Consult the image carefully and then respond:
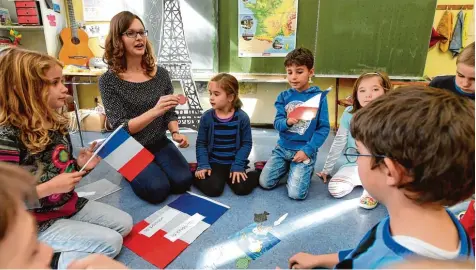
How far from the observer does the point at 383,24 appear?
3021mm

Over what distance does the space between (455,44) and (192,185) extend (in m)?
3.12

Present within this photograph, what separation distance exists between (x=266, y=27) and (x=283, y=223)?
233cm

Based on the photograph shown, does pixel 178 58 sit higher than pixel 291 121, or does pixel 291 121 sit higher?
pixel 178 58

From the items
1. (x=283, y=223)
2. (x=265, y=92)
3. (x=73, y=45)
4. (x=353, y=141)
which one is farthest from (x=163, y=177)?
(x=73, y=45)

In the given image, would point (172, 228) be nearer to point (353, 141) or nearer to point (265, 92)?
point (353, 141)

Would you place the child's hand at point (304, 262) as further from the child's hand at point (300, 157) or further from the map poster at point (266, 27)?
the map poster at point (266, 27)

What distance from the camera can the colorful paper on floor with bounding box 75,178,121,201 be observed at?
6.09 feet

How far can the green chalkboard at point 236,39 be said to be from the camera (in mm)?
3131

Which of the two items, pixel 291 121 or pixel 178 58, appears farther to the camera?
pixel 178 58

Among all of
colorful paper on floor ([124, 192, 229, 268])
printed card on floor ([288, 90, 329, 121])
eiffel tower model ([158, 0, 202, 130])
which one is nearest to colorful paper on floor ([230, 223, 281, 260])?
colorful paper on floor ([124, 192, 229, 268])

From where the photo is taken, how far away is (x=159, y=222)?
1.55 m

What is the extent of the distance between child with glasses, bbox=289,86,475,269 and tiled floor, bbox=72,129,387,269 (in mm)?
775

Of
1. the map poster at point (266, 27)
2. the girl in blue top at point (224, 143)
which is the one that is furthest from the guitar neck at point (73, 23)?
the girl in blue top at point (224, 143)

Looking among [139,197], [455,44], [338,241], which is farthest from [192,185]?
[455,44]
